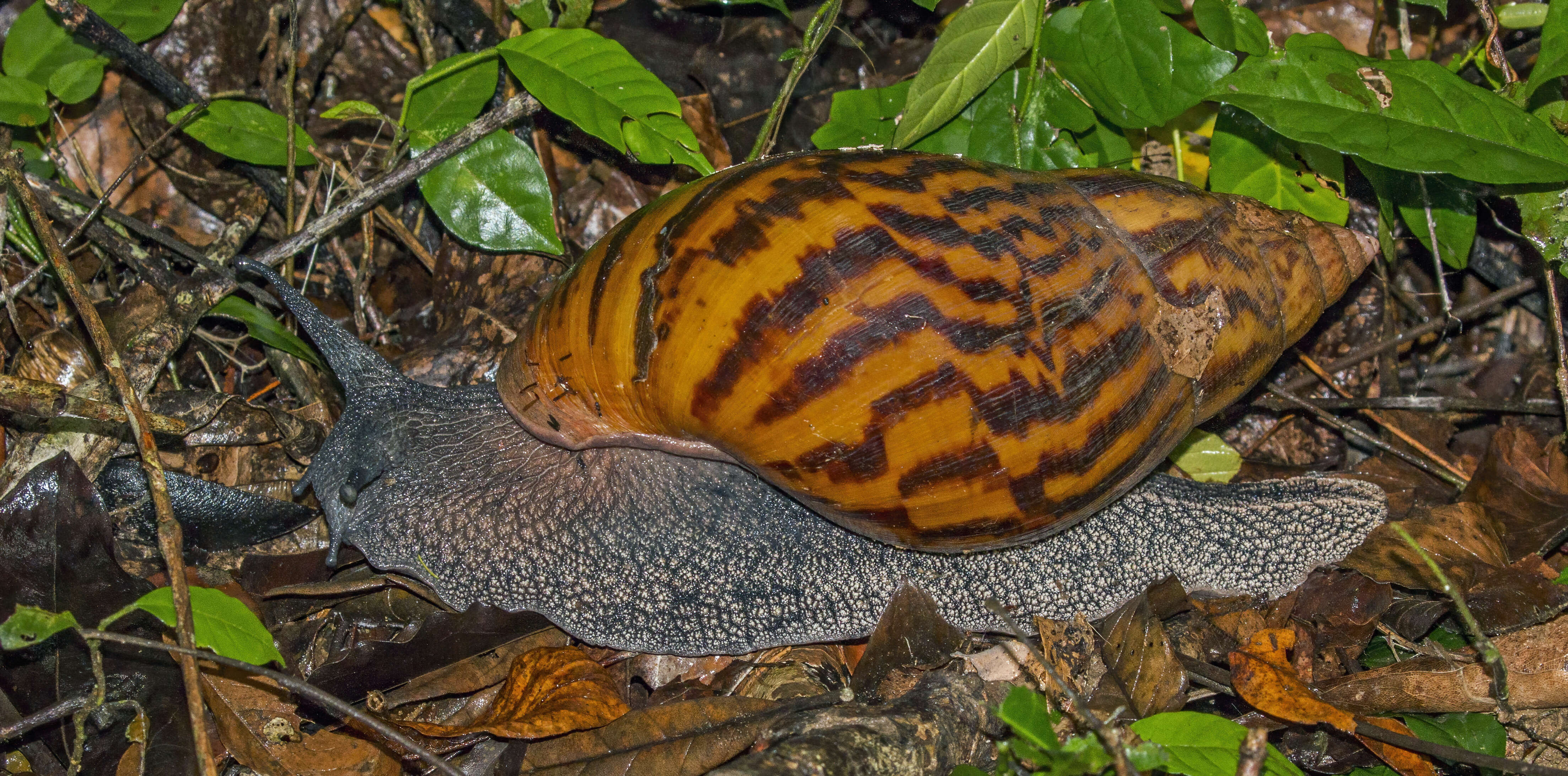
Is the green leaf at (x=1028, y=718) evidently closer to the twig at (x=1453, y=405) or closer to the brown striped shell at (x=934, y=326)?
the brown striped shell at (x=934, y=326)

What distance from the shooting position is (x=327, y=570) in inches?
139

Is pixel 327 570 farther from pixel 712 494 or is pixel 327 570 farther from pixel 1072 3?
pixel 1072 3

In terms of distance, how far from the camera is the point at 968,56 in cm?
363

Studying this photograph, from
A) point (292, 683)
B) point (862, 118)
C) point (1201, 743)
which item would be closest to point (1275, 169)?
point (862, 118)

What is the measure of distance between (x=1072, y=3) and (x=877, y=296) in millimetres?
1819

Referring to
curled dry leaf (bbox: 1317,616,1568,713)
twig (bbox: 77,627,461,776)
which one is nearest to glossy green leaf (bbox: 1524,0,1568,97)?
curled dry leaf (bbox: 1317,616,1568,713)

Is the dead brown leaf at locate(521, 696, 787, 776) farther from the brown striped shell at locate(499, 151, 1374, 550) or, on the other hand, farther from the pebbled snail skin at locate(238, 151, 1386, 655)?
the brown striped shell at locate(499, 151, 1374, 550)

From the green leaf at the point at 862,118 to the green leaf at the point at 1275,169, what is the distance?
1144mm

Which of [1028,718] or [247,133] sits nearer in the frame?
[1028,718]

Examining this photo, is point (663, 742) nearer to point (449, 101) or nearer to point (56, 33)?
point (449, 101)

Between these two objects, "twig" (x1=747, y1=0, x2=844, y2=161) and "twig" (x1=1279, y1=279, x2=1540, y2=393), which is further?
"twig" (x1=1279, y1=279, x2=1540, y2=393)

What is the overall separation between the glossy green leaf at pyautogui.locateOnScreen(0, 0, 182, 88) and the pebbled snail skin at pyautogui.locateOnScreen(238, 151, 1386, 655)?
3.94ft

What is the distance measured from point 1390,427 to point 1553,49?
1.39m

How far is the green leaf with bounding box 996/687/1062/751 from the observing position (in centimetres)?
226
